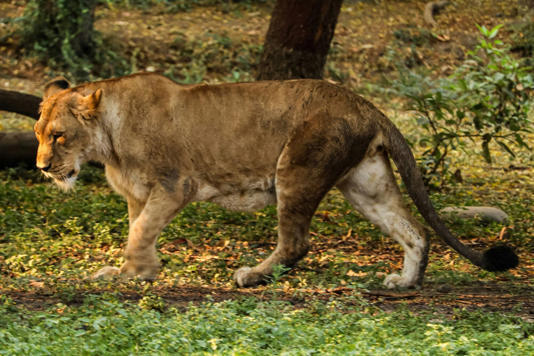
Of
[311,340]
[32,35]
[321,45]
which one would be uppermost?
[321,45]

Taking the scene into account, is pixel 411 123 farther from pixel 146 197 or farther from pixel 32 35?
pixel 146 197

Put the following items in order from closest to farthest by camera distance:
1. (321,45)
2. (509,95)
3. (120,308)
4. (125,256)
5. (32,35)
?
1. (120,308)
2. (125,256)
3. (321,45)
4. (509,95)
5. (32,35)

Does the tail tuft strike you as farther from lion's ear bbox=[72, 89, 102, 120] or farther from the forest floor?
lion's ear bbox=[72, 89, 102, 120]

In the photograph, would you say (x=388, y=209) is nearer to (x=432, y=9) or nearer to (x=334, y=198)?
(x=334, y=198)

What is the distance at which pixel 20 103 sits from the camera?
8805 millimetres

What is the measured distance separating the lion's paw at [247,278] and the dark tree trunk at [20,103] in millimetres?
3820

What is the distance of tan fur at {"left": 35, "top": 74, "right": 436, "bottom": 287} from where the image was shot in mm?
5875

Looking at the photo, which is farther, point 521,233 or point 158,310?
point 521,233

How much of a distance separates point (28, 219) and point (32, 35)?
822 cm

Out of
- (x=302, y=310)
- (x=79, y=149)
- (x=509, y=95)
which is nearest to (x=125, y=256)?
(x=79, y=149)

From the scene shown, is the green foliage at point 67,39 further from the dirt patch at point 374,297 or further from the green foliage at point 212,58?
the dirt patch at point 374,297

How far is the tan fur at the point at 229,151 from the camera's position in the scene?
5.88 m

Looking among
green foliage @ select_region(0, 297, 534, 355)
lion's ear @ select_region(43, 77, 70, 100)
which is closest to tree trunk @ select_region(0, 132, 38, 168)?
lion's ear @ select_region(43, 77, 70, 100)

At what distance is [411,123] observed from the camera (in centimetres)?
1319
